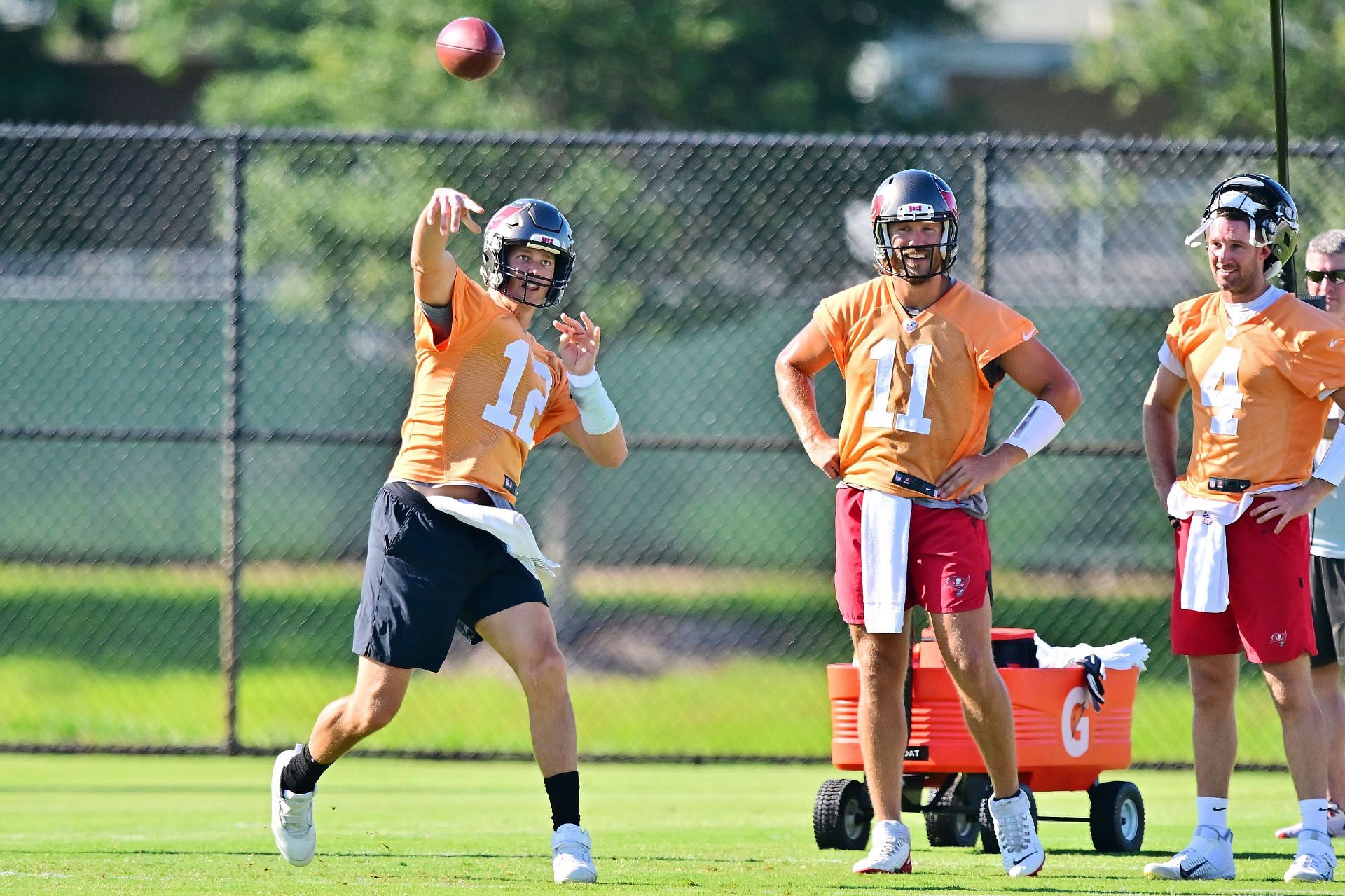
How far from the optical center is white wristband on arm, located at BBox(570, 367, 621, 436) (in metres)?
6.02

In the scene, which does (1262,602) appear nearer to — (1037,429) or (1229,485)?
(1229,485)

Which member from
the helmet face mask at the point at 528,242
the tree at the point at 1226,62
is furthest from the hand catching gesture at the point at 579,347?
the tree at the point at 1226,62

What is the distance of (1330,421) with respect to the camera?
260 inches

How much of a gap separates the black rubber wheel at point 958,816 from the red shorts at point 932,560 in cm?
109

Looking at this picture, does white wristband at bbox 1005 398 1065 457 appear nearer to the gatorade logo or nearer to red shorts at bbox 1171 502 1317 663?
red shorts at bbox 1171 502 1317 663

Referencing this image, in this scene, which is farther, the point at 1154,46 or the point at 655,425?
the point at 1154,46

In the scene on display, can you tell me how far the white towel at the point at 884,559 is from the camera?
5852mm

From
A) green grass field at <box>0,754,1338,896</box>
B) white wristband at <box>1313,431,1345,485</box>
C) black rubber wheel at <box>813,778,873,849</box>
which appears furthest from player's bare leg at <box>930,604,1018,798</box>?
white wristband at <box>1313,431,1345,485</box>

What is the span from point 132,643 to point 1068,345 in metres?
8.04

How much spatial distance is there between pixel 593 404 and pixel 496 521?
26.4 inches

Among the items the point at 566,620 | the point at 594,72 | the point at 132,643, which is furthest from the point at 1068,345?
the point at 132,643

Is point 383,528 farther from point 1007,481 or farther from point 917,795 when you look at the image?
point 1007,481

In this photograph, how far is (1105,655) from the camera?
6793 millimetres

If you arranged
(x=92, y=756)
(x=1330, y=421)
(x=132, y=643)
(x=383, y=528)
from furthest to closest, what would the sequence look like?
(x=132, y=643)
(x=92, y=756)
(x=1330, y=421)
(x=383, y=528)
